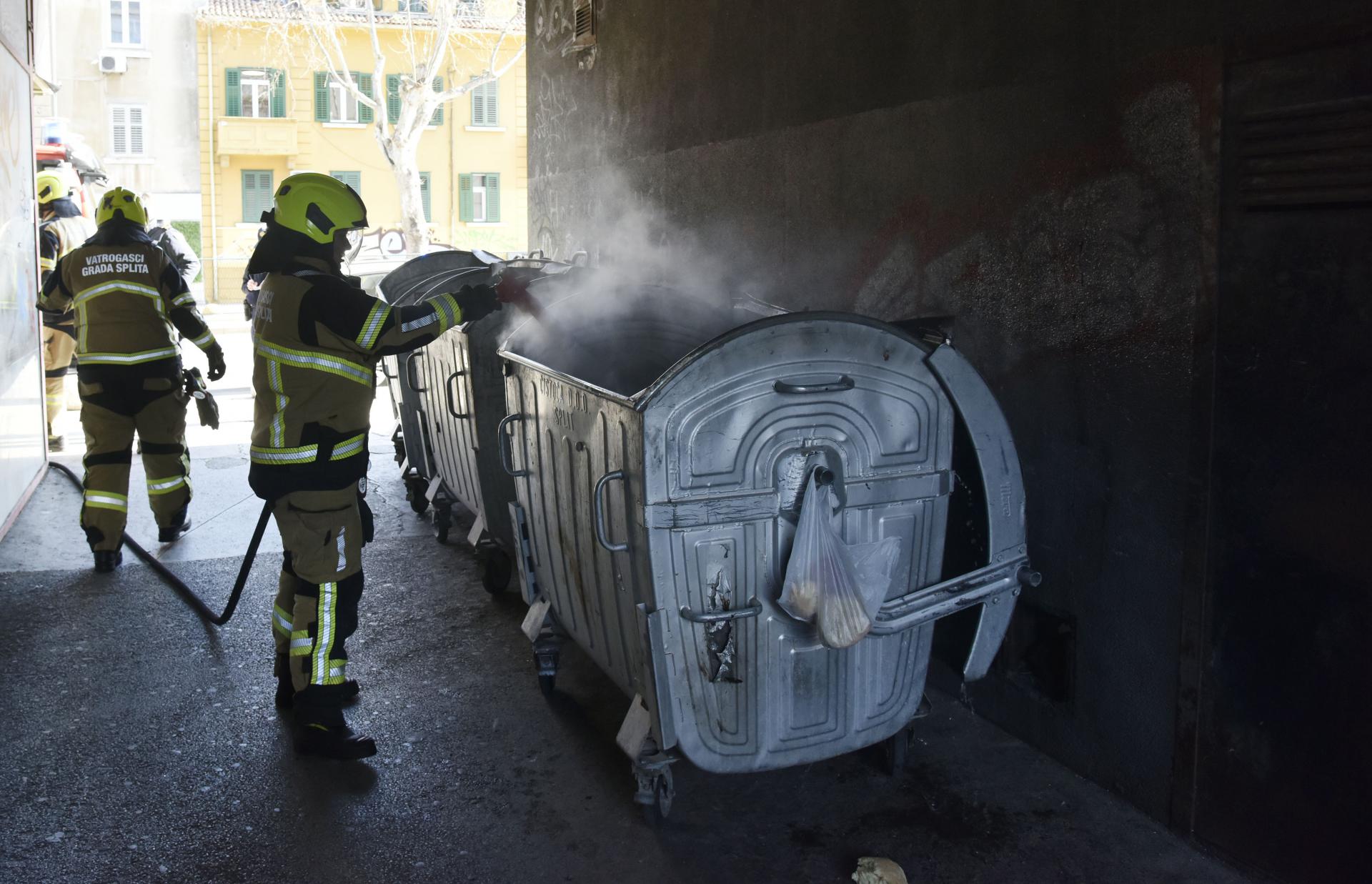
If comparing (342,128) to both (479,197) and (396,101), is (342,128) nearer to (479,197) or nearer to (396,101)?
(396,101)

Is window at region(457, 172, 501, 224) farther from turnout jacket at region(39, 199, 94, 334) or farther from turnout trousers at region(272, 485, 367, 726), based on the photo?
turnout trousers at region(272, 485, 367, 726)

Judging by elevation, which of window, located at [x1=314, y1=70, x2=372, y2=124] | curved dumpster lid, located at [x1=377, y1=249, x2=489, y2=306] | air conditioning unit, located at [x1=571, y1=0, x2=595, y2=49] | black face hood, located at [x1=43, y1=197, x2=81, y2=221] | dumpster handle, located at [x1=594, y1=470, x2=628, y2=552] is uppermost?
window, located at [x1=314, y1=70, x2=372, y2=124]

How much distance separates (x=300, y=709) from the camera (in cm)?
370

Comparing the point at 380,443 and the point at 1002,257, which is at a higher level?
the point at 1002,257

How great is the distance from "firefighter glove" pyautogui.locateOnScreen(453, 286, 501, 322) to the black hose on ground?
96cm

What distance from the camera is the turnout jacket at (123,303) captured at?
5.58 meters

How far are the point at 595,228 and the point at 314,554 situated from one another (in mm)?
4061

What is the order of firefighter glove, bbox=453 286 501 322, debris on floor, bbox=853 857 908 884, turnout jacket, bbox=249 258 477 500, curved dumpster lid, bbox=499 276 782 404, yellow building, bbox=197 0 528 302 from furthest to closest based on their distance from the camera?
yellow building, bbox=197 0 528 302
curved dumpster lid, bbox=499 276 782 404
firefighter glove, bbox=453 286 501 322
turnout jacket, bbox=249 258 477 500
debris on floor, bbox=853 857 908 884

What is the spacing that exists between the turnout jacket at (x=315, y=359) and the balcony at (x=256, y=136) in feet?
93.0

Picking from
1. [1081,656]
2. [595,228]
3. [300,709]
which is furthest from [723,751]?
[595,228]

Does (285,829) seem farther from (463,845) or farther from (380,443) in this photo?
(380,443)

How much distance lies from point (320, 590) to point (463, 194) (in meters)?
28.1

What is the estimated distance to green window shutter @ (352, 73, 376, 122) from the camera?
3009 centimetres

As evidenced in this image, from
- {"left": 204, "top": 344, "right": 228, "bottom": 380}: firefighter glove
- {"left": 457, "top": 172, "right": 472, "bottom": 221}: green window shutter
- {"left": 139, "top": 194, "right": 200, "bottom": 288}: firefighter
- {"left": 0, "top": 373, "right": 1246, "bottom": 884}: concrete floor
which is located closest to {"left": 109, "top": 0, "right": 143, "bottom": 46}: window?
{"left": 457, "top": 172, "right": 472, "bottom": 221}: green window shutter
